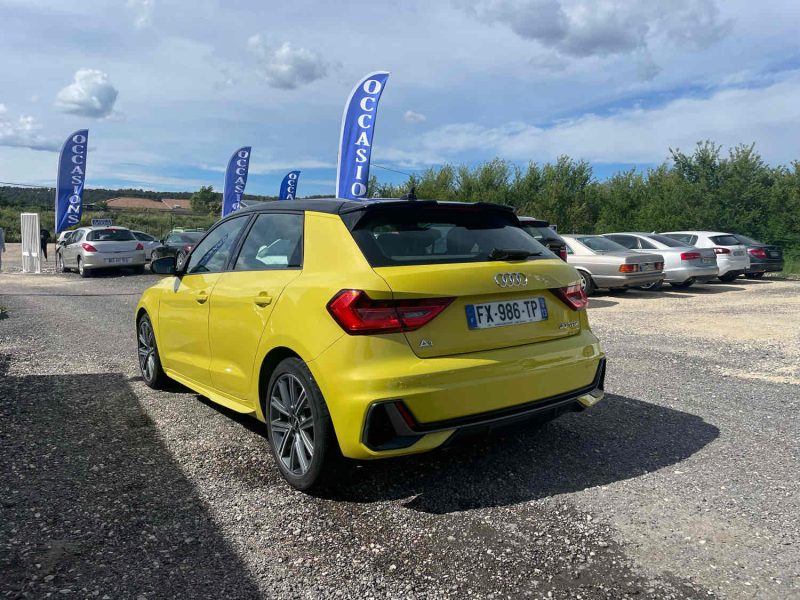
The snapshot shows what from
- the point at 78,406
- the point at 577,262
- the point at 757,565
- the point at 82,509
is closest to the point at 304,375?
the point at 82,509

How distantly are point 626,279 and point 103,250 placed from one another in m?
15.4

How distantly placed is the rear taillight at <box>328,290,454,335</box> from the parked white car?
1611 cm

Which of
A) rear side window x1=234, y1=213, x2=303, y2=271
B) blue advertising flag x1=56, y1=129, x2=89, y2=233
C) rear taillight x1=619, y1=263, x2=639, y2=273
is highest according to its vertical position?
blue advertising flag x1=56, y1=129, x2=89, y2=233

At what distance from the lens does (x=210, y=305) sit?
4297mm

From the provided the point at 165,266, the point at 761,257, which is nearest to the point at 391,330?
the point at 165,266

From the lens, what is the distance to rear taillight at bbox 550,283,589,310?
3.64 meters

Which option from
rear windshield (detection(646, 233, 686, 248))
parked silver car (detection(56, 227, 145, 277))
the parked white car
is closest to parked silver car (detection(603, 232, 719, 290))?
rear windshield (detection(646, 233, 686, 248))

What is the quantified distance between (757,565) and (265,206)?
3.47 metres

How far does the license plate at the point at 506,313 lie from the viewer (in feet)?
10.6

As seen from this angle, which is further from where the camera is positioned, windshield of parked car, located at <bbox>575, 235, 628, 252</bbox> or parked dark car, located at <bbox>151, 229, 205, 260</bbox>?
parked dark car, located at <bbox>151, 229, 205, 260</bbox>

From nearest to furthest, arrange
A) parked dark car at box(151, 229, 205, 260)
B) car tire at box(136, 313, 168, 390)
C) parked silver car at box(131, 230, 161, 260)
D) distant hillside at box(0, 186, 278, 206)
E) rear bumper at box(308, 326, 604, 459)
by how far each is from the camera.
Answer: rear bumper at box(308, 326, 604, 459), car tire at box(136, 313, 168, 390), parked dark car at box(151, 229, 205, 260), parked silver car at box(131, 230, 161, 260), distant hillside at box(0, 186, 278, 206)

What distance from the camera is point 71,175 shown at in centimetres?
2239

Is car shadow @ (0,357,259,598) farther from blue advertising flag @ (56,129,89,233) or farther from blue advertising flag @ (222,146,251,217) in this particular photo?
blue advertising flag @ (222,146,251,217)

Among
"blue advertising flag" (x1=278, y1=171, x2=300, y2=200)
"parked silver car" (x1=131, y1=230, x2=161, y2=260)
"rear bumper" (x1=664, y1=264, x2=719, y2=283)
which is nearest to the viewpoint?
"rear bumper" (x1=664, y1=264, x2=719, y2=283)
